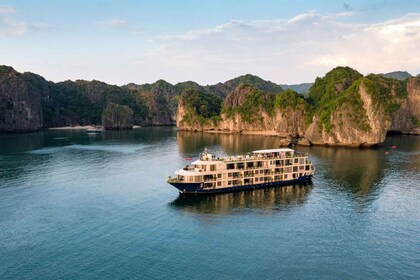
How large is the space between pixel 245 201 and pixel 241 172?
26.6ft

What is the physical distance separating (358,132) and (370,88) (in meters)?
17.7

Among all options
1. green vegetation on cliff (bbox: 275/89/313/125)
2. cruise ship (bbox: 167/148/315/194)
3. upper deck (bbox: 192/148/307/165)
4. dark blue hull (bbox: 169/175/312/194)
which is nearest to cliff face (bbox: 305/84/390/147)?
green vegetation on cliff (bbox: 275/89/313/125)

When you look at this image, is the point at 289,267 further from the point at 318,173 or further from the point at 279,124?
the point at 279,124

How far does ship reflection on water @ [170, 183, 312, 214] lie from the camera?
65875 mm

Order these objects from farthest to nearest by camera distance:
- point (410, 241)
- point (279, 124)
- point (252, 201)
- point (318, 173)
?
point (279, 124)
point (318, 173)
point (252, 201)
point (410, 241)

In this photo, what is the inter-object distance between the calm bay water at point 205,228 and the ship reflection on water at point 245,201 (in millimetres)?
193

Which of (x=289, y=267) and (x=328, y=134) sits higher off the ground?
(x=328, y=134)

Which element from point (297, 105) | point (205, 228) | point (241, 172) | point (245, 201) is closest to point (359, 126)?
point (297, 105)

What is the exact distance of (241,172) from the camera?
76.9 metres

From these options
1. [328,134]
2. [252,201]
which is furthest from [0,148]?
[328,134]

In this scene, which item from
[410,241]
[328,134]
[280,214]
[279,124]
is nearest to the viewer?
[410,241]

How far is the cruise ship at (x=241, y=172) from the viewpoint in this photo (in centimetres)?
7269

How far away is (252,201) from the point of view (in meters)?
70.6

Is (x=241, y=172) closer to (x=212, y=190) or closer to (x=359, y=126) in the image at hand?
(x=212, y=190)
